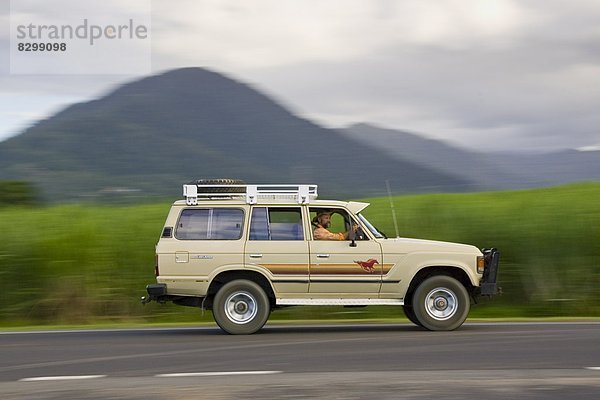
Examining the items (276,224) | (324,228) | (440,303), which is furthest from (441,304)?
(276,224)

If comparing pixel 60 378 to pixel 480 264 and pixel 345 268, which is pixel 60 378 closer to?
pixel 345 268

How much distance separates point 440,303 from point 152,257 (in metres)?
8.99

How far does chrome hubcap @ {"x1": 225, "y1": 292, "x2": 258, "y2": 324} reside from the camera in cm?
1455

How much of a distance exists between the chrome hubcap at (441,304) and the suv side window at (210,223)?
3.03m

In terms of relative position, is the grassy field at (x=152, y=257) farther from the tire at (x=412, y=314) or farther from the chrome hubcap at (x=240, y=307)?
the chrome hubcap at (x=240, y=307)

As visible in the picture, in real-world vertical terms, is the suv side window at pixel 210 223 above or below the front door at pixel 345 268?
above

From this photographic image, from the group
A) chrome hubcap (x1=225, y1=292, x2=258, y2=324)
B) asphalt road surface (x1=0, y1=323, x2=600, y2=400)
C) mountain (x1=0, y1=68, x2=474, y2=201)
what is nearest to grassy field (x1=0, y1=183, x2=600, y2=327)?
mountain (x1=0, y1=68, x2=474, y2=201)

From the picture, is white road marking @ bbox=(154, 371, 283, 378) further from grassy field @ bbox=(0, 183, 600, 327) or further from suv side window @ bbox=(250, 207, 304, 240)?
A: grassy field @ bbox=(0, 183, 600, 327)

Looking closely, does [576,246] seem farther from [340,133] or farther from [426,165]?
[340,133]

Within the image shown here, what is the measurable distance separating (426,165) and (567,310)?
1360 cm

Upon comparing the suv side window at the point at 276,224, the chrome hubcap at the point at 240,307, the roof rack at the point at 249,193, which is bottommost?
the chrome hubcap at the point at 240,307

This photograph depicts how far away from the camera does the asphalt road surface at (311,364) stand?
30.4ft

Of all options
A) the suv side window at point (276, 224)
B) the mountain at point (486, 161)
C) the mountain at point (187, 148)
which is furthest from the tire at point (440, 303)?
the mountain at point (486, 161)

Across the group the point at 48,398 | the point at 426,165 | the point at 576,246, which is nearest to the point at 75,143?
the point at 426,165
